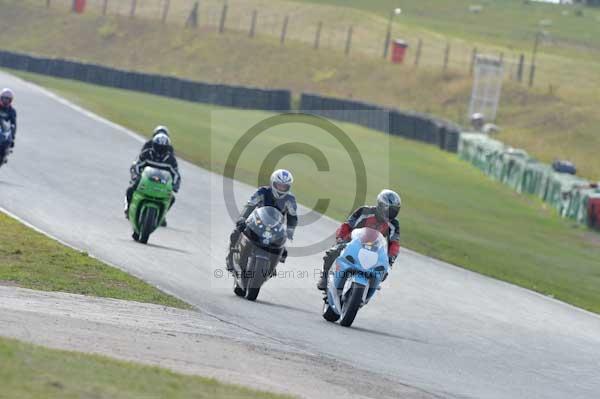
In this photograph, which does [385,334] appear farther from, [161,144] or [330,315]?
[161,144]

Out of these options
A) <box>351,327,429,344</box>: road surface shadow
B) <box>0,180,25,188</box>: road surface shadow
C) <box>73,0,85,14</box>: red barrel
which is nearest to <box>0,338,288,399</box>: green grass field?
<box>351,327,429,344</box>: road surface shadow

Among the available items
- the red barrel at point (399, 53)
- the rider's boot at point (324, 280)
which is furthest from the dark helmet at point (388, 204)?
the red barrel at point (399, 53)

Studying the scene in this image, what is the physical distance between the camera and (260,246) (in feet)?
49.0

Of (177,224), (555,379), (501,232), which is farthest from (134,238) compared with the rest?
(501,232)

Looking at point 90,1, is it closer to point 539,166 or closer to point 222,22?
point 222,22

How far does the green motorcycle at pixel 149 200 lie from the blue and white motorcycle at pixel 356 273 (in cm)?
491

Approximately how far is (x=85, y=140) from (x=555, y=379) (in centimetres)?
2071

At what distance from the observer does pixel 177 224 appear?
21.6 meters

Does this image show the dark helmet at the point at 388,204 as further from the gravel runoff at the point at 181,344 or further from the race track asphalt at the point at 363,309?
the gravel runoff at the point at 181,344

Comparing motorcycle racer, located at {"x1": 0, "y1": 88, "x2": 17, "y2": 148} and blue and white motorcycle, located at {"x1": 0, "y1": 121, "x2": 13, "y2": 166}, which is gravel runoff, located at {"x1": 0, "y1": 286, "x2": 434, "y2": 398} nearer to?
blue and white motorcycle, located at {"x1": 0, "y1": 121, "x2": 13, "y2": 166}

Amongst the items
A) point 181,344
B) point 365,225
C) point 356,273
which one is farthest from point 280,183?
point 181,344

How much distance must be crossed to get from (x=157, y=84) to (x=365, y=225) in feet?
132

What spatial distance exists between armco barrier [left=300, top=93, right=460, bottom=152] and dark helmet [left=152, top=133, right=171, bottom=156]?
94.4ft

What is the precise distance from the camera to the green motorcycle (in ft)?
61.3
